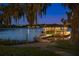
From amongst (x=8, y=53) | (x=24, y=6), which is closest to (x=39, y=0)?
(x=24, y=6)

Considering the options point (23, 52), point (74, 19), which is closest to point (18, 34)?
point (23, 52)

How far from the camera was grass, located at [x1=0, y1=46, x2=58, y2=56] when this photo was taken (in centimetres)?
520

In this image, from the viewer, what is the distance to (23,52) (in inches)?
205

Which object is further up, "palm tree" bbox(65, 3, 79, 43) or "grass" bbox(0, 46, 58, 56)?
"palm tree" bbox(65, 3, 79, 43)

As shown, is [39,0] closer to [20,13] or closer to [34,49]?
[20,13]

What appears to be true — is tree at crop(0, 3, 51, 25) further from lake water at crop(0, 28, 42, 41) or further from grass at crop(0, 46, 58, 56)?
grass at crop(0, 46, 58, 56)

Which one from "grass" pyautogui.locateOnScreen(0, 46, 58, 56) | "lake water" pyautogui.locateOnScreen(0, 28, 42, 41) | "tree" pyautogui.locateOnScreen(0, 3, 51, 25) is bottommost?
"grass" pyautogui.locateOnScreen(0, 46, 58, 56)

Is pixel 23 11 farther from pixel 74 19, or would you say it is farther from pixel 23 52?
pixel 74 19

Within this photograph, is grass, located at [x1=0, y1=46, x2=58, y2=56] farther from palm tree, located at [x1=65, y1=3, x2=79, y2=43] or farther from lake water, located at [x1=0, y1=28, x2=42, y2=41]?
palm tree, located at [x1=65, y1=3, x2=79, y2=43]

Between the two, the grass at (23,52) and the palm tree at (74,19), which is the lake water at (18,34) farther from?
the palm tree at (74,19)

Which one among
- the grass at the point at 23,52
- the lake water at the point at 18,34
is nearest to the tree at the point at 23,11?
the lake water at the point at 18,34

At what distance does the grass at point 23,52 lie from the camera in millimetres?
5195

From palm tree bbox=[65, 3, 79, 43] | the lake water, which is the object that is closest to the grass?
the lake water

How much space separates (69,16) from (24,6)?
2.28 feet
